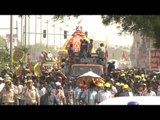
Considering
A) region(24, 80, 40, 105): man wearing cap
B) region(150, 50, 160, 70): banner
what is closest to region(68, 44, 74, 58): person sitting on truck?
region(150, 50, 160, 70): banner

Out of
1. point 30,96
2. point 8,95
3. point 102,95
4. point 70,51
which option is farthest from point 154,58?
point 8,95

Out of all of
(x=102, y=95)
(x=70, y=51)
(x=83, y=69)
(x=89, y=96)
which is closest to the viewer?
(x=102, y=95)

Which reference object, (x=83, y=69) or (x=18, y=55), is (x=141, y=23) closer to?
(x=83, y=69)

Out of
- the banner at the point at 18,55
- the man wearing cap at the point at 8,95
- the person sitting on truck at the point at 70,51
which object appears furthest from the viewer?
the person sitting on truck at the point at 70,51

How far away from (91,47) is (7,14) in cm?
2087

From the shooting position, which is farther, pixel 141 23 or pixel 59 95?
pixel 59 95

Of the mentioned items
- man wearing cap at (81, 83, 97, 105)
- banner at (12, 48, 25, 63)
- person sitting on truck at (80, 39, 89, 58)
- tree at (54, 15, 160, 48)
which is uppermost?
tree at (54, 15, 160, 48)

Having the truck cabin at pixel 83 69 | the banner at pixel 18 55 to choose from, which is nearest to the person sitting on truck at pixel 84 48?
the truck cabin at pixel 83 69

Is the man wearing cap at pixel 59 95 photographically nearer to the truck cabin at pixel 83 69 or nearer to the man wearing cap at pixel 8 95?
the man wearing cap at pixel 8 95

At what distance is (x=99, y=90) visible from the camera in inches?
513

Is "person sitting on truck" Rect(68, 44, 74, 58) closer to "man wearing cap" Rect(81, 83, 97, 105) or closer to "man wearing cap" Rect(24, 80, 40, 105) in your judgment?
"man wearing cap" Rect(81, 83, 97, 105)
